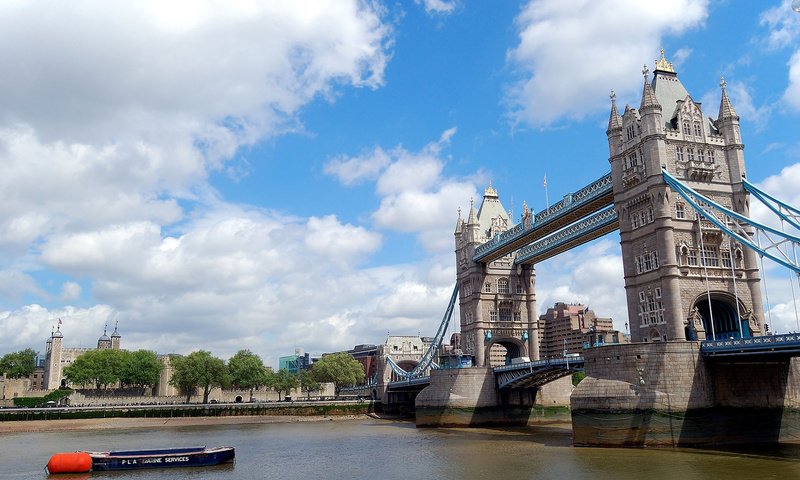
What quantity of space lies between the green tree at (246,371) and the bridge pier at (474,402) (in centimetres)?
4938

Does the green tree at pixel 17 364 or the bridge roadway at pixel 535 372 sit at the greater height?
the green tree at pixel 17 364

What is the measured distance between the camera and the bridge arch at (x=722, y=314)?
161 feet

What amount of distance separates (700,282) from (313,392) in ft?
335

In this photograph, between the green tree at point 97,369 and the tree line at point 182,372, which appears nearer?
the tree line at point 182,372

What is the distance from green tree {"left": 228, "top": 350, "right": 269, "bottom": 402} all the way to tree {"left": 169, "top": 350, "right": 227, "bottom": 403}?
8.23 feet

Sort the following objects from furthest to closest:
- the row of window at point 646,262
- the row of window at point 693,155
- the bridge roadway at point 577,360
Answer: the row of window at point 693,155, the row of window at point 646,262, the bridge roadway at point 577,360

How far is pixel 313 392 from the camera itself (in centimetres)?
13988

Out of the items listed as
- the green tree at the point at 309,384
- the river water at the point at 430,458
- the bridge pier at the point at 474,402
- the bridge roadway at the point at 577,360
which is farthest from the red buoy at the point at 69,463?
the green tree at the point at 309,384

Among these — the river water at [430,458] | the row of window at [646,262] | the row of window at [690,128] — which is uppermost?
the row of window at [690,128]

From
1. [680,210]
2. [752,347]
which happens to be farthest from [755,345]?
[680,210]

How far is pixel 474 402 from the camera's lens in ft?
233

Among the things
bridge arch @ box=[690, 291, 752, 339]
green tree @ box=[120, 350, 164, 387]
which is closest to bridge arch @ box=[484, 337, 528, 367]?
bridge arch @ box=[690, 291, 752, 339]

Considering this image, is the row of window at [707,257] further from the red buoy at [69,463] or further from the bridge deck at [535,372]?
the red buoy at [69,463]

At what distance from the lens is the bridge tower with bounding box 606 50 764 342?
49.2 metres
